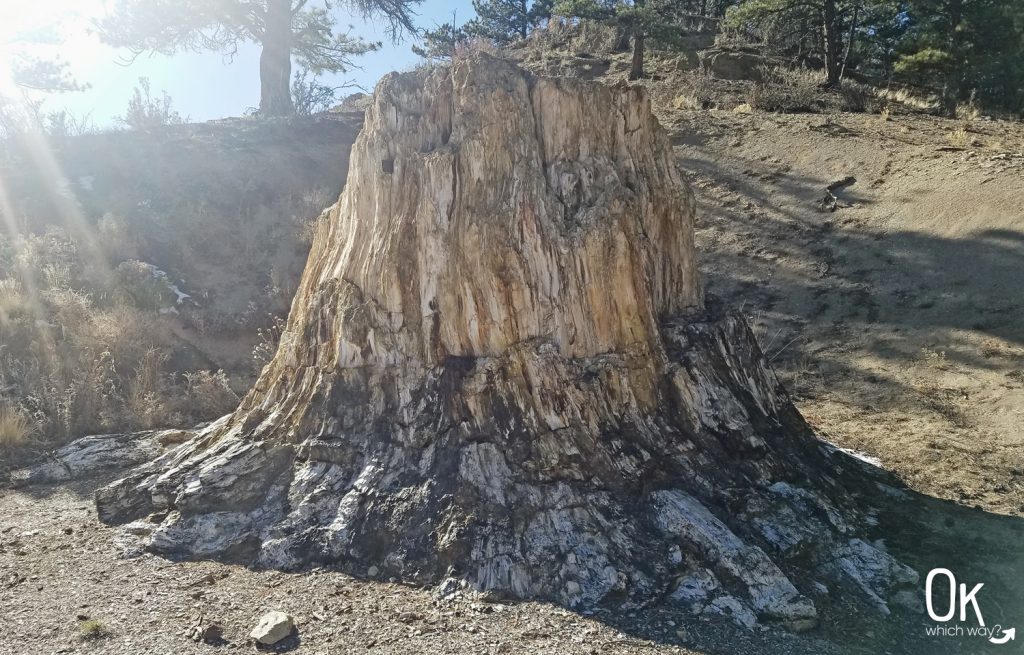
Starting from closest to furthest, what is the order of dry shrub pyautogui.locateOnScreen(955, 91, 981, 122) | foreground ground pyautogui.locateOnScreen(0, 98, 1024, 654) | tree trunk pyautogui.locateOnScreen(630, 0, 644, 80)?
foreground ground pyautogui.locateOnScreen(0, 98, 1024, 654), dry shrub pyautogui.locateOnScreen(955, 91, 981, 122), tree trunk pyautogui.locateOnScreen(630, 0, 644, 80)

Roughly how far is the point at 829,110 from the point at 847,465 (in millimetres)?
13533

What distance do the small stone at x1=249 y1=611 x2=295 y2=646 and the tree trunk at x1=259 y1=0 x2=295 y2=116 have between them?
17463 millimetres

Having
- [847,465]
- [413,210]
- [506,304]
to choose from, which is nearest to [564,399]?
[506,304]

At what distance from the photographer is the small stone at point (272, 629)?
3.52m

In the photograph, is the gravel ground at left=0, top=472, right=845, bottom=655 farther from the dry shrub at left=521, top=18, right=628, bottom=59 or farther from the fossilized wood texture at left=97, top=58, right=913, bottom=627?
the dry shrub at left=521, top=18, right=628, bottom=59

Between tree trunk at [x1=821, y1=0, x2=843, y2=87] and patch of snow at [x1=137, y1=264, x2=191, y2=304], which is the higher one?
tree trunk at [x1=821, y1=0, x2=843, y2=87]

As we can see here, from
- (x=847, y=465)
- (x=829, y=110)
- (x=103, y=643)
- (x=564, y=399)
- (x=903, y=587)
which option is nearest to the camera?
(x=103, y=643)

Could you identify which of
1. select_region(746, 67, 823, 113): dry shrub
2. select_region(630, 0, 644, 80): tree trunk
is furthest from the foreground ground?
select_region(630, 0, 644, 80): tree trunk

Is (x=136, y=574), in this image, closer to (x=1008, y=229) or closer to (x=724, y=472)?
(x=724, y=472)

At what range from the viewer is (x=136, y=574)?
4.26 meters

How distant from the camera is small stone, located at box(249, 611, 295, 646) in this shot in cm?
352

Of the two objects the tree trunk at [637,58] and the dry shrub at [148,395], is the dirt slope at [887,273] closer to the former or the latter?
the tree trunk at [637,58]

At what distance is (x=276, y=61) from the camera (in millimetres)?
19047

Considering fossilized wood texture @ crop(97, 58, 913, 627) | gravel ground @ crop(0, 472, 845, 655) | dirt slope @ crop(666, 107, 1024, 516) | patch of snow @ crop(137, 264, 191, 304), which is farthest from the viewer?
patch of snow @ crop(137, 264, 191, 304)
